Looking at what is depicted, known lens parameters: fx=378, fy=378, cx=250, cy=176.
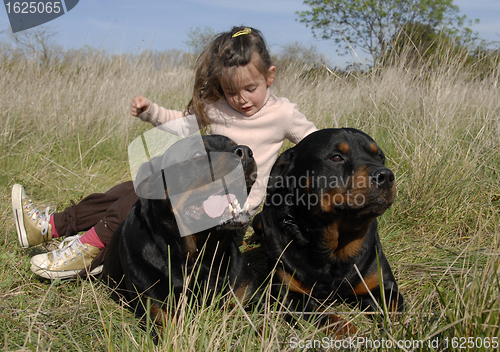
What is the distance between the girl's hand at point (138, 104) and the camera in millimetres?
2822

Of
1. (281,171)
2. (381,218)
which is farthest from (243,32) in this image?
(381,218)

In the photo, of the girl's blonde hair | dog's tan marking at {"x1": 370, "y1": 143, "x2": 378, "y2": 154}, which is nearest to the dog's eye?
dog's tan marking at {"x1": 370, "y1": 143, "x2": 378, "y2": 154}

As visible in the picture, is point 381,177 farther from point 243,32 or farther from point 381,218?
point 243,32

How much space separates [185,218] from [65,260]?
115cm

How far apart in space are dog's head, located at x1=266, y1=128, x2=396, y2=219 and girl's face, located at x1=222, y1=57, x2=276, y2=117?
757 mm

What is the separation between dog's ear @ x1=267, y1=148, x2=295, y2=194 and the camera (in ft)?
7.86

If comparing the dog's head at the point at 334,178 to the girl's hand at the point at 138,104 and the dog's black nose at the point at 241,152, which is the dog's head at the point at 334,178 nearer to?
the dog's black nose at the point at 241,152

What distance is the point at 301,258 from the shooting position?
2129mm

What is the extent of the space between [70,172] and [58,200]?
0.44 m

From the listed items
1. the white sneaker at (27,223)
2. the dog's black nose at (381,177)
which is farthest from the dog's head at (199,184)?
the white sneaker at (27,223)

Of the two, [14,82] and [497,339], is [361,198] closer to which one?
[497,339]

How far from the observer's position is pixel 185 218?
191 cm

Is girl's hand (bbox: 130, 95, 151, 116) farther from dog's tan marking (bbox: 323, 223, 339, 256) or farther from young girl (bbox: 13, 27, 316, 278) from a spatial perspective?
dog's tan marking (bbox: 323, 223, 339, 256)

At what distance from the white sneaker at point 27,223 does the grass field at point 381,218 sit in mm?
151
